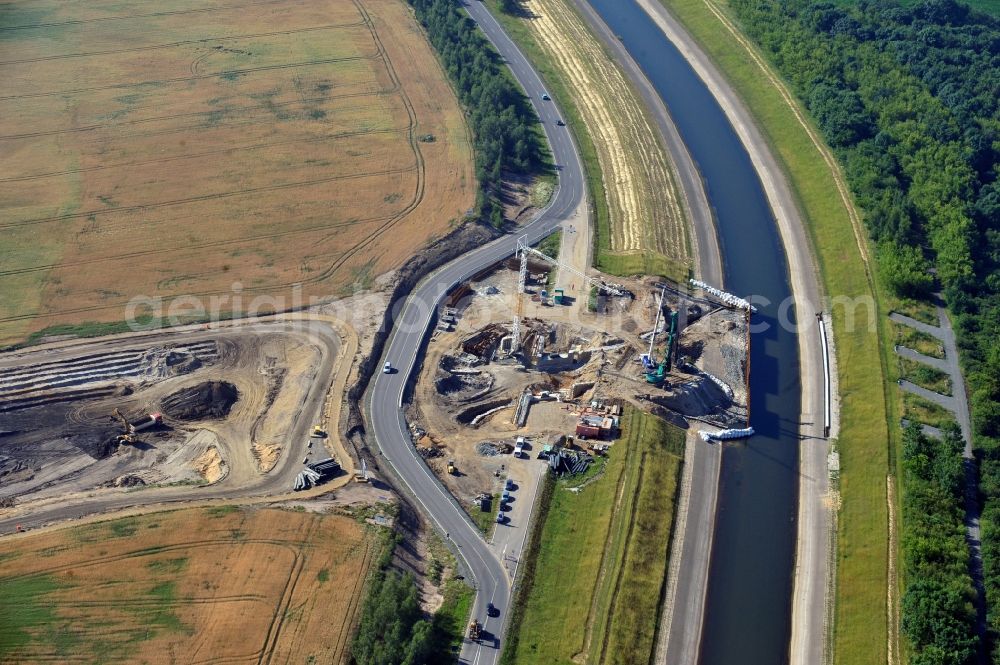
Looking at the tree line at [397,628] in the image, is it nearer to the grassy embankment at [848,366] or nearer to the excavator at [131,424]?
Answer: the excavator at [131,424]

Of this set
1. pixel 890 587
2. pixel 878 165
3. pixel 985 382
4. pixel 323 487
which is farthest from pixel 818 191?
pixel 323 487

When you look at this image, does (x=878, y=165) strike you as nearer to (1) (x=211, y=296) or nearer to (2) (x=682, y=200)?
(2) (x=682, y=200)

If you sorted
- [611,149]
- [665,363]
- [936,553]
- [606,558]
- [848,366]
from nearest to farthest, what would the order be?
[936,553] → [606,558] → [665,363] → [848,366] → [611,149]

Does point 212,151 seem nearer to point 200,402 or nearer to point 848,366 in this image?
point 200,402

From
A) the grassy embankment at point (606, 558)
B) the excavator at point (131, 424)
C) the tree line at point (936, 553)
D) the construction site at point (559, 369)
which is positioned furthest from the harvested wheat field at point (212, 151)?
the tree line at point (936, 553)

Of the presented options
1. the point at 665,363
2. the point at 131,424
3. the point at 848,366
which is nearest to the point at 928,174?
the point at 848,366

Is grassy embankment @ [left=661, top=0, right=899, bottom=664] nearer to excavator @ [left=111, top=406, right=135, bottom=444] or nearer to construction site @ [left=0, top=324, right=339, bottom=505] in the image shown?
construction site @ [left=0, top=324, right=339, bottom=505]
